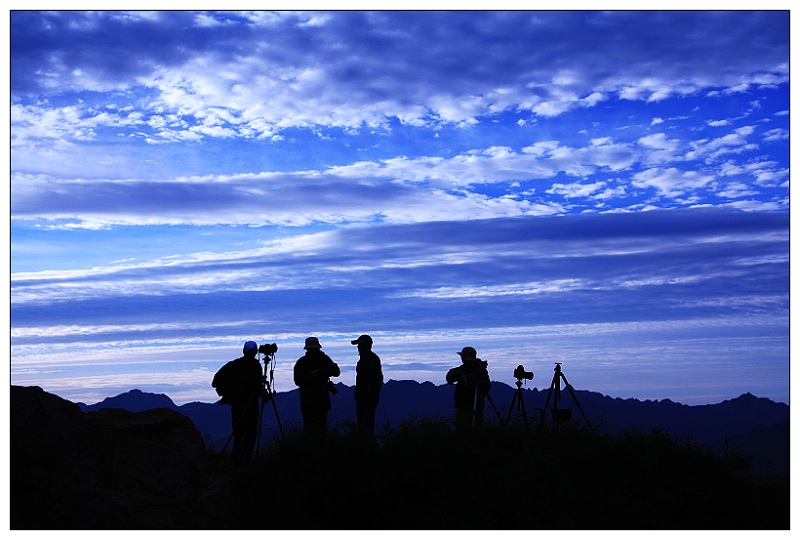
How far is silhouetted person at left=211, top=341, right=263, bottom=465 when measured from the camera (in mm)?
14891

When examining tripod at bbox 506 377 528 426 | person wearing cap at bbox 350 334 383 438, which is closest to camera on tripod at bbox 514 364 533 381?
tripod at bbox 506 377 528 426

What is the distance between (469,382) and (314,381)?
3498 millimetres

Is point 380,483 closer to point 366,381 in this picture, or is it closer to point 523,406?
point 366,381

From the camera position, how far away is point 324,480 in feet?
41.1

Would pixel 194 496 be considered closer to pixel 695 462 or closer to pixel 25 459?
pixel 25 459

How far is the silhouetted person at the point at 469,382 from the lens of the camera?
15.7 m

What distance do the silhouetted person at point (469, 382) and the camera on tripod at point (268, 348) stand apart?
12.5ft

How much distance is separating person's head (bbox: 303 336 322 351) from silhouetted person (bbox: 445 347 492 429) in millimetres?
2986

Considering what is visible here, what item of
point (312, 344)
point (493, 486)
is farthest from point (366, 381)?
point (493, 486)

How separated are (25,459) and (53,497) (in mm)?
855

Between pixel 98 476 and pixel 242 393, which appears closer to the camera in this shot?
pixel 98 476

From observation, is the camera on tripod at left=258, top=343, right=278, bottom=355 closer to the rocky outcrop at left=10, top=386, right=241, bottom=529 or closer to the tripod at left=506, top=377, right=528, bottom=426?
the rocky outcrop at left=10, top=386, right=241, bottom=529

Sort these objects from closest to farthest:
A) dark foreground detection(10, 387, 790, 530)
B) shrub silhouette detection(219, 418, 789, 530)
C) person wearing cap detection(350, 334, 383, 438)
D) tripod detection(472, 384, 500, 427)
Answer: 1. dark foreground detection(10, 387, 790, 530)
2. shrub silhouette detection(219, 418, 789, 530)
3. person wearing cap detection(350, 334, 383, 438)
4. tripod detection(472, 384, 500, 427)

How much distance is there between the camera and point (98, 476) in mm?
12391
